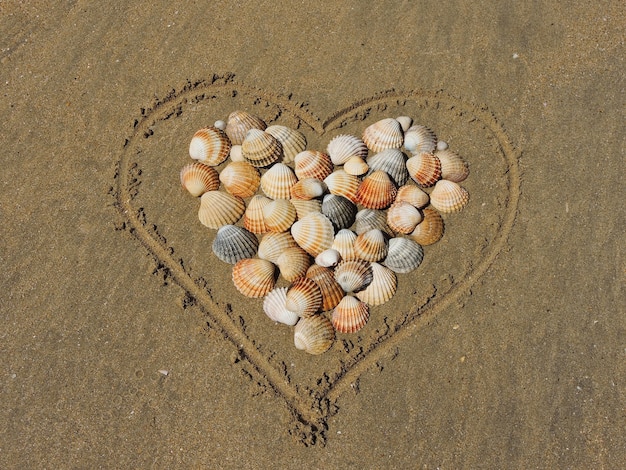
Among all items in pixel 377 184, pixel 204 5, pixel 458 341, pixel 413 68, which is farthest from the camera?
pixel 204 5

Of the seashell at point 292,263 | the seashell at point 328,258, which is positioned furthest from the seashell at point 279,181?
the seashell at point 328,258

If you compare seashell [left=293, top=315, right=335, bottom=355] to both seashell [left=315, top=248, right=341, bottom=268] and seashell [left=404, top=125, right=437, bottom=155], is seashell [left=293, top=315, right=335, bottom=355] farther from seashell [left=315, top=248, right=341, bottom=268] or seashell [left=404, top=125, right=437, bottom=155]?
seashell [left=404, top=125, right=437, bottom=155]

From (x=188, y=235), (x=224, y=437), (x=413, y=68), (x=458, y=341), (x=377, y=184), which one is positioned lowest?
(x=224, y=437)

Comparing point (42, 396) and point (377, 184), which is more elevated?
point (377, 184)

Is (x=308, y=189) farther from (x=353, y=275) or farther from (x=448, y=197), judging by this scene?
(x=448, y=197)

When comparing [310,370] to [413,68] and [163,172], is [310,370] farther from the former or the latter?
[413,68]

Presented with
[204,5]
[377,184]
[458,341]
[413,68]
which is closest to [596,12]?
[413,68]

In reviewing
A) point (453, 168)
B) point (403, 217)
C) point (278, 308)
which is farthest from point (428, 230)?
point (278, 308)
